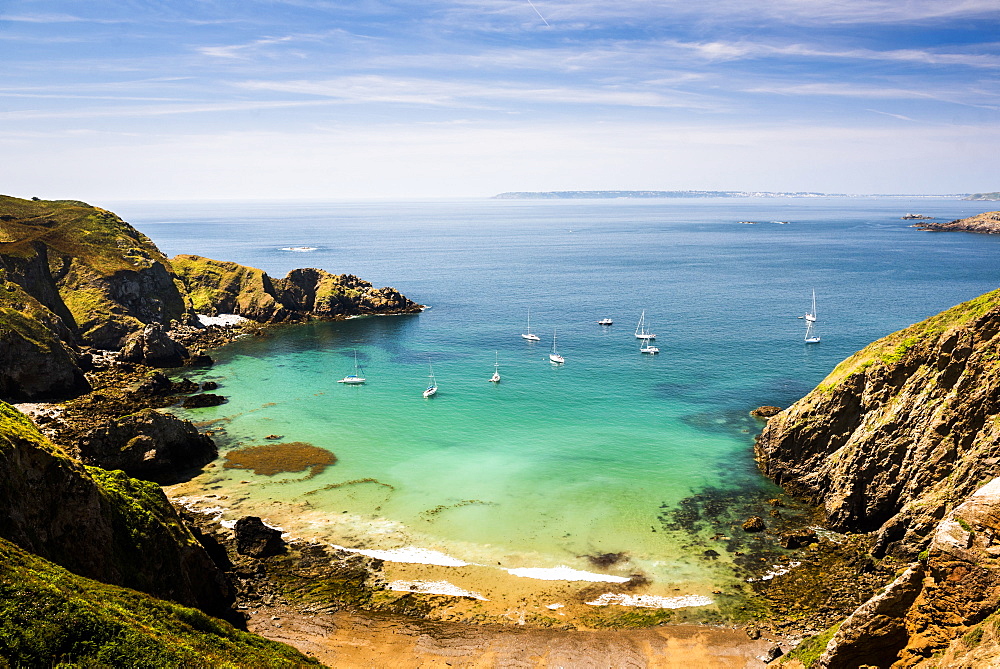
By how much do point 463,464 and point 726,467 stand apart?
74.6ft

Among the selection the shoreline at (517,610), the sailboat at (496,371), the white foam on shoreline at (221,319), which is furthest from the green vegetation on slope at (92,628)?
the white foam on shoreline at (221,319)

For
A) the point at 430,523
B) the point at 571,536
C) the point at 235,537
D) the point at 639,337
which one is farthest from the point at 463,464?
the point at 639,337

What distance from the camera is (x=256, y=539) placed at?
4150 centimetres

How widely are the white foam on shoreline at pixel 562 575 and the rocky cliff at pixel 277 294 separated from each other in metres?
92.8

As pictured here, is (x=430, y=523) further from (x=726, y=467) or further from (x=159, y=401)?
(x=159, y=401)

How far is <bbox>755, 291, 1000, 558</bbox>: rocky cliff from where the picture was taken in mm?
38688

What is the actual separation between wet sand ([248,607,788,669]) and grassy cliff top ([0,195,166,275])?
86491mm

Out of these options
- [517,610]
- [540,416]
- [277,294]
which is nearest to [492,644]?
[517,610]

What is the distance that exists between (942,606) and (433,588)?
86.4 feet

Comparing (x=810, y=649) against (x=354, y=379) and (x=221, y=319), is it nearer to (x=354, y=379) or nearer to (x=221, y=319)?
(x=354, y=379)

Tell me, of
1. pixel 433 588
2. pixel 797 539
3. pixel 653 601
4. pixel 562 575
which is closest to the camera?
pixel 653 601

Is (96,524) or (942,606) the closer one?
(942,606)

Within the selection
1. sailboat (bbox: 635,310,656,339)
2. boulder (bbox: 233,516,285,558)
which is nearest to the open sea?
sailboat (bbox: 635,310,656,339)

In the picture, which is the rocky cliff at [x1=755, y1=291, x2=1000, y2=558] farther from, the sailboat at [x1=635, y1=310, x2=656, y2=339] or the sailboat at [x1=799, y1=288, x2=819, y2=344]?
the sailboat at [x1=799, y1=288, x2=819, y2=344]
